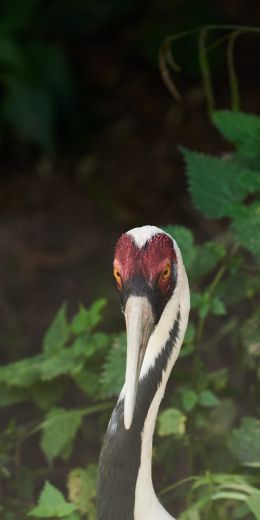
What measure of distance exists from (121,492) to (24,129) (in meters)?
2.24

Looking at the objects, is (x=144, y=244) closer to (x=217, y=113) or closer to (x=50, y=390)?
(x=217, y=113)

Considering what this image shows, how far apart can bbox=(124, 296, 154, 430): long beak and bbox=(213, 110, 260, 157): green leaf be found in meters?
0.78

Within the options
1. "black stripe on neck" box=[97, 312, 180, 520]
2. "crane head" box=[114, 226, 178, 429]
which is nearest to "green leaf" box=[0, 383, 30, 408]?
"black stripe on neck" box=[97, 312, 180, 520]

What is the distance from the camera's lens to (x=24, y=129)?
400 centimetres

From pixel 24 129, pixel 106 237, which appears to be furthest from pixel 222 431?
pixel 24 129

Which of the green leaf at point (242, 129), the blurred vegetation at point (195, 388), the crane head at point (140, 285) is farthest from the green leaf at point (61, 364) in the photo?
the crane head at point (140, 285)

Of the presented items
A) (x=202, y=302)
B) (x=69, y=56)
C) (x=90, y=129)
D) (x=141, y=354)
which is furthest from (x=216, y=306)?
(x=69, y=56)

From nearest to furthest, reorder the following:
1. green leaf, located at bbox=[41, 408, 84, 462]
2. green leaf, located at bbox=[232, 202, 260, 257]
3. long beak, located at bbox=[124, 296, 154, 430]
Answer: long beak, located at bbox=[124, 296, 154, 430] < green leaf, located at bbox=[232, 202, 260, 257] < green leaf, located at bbox=[41, 408, 84, 462]

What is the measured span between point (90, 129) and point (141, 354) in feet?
8.40

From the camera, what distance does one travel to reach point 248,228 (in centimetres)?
241

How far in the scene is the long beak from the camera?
174 cm

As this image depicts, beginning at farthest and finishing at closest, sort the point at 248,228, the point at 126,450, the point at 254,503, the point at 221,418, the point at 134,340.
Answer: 1. the point at 221,418
2. the point at 248,228
3. the point at 254,503
4. the point at 126,450
5. the point at 134,340

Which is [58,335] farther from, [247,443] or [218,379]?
[247,443]

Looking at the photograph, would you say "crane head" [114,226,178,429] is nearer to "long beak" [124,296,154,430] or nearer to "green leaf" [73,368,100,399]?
"long beak" [124,296,154,430]
